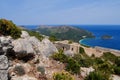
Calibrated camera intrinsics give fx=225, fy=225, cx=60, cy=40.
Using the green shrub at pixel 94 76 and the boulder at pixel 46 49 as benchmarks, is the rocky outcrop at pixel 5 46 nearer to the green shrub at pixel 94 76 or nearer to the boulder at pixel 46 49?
the boulder at pixel 46 49

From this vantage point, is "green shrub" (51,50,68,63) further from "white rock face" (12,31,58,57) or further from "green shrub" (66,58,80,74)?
"green shrub" (66,58,80,74)

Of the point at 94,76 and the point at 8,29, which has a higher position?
the point at 8,29

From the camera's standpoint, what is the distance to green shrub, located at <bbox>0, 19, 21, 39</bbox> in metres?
18.5

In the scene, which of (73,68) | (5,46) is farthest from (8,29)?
(73,68)

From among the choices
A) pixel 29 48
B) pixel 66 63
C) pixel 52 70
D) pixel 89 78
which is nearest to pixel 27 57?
pixel 29 48

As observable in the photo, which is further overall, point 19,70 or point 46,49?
point 46,49

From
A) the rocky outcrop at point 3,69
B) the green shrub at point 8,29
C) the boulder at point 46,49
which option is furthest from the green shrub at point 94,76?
the rocky outcrop at point 3,69

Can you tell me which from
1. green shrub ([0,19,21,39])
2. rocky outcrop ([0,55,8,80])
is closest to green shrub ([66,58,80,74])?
green shrub ([0,19,21,39])

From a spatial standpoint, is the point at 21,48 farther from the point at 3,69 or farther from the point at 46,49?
the point at 46,49

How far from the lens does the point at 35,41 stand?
2048 cm

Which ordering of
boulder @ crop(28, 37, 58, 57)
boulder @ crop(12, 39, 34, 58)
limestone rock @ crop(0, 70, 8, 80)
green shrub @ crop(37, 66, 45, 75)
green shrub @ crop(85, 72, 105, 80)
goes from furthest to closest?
boulder @ crop(28, 37, 58, 57) < green shrub @ crop(85, 72, 105, 80) < boulder @ crop(12, 39, 34, 58) < green shrub @ crop(37, 66, 45, 75) < limestone rock @ crop(0, 70, 8, 80)

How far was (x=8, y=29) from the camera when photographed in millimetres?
18578

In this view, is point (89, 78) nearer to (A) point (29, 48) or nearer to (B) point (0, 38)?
(A) point (29, 48)

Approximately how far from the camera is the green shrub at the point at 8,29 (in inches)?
728
